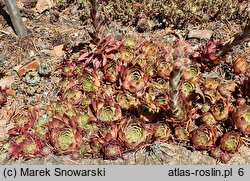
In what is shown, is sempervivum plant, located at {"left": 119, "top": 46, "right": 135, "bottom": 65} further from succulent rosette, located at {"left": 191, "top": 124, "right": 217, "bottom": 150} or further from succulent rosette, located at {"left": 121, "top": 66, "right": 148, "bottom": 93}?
succulent rosette, located at {"left": 191, "top": 124, "right": 217, "bottom": 150}

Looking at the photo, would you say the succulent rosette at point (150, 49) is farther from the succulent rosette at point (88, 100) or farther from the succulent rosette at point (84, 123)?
the succulent rosette at point (84, 123)

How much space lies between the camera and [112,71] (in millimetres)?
3605

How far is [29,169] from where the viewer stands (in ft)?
10.6

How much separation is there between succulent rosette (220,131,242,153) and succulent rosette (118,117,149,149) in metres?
0.57

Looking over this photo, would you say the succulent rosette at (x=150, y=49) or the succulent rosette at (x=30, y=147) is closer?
the succulent rosette at (x=30, y=147)

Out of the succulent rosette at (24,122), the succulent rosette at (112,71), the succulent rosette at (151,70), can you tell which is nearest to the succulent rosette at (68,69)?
the succulent rosette at (112,71)

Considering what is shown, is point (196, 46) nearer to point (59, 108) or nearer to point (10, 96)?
point (59, 108)

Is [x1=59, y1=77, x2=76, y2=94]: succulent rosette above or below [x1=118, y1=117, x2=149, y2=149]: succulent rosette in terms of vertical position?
above

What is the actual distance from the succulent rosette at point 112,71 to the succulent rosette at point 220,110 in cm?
84

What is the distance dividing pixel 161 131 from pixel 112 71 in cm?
72

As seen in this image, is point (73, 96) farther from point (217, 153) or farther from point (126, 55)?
point (217, 153)

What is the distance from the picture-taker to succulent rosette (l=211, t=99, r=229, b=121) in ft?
10.6

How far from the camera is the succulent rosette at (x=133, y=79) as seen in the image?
11.3 ft

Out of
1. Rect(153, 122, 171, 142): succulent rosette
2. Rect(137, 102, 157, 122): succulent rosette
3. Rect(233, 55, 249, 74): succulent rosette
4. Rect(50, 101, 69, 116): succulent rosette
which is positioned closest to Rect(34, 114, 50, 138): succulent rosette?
Rect(50, 101, 69, 116): succulent rosette
